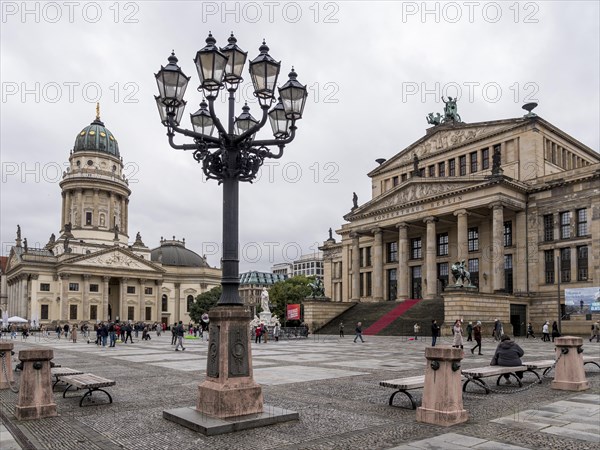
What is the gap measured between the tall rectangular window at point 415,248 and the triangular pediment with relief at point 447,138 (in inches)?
407

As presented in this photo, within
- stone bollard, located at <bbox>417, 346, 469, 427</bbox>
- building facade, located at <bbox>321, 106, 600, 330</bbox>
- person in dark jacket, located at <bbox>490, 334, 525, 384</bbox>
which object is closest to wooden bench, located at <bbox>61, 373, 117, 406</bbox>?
stone bollard, located at <bbox>417, 346, 469, 427</bbox>

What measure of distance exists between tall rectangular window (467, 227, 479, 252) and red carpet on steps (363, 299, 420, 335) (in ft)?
31.7

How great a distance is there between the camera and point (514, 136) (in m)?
58.4

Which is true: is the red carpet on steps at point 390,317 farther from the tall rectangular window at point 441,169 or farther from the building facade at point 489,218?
the tall rectangular window at point 441,169

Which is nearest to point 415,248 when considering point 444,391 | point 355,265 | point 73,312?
point 355,265

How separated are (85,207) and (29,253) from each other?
15379 mm

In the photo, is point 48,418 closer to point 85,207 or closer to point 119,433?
point 119,433

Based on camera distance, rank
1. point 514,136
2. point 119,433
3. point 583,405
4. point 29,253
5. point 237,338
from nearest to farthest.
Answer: point 119,433 < point 237,338 < point 583,405 < point 514,136 < point 29,253

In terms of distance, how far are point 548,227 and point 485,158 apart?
39.6ft

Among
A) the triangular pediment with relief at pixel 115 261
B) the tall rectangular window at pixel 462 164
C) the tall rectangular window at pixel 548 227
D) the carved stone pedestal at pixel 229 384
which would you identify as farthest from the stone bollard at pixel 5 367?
the triangular pediment with relief at pixel 115 261

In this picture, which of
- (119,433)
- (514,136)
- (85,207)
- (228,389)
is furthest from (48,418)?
(85,207)

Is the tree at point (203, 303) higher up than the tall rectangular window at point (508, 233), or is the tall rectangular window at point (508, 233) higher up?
the tall rectangular window at point (508, 233)

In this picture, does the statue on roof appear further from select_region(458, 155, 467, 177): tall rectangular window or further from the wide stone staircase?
the wide stone staircase

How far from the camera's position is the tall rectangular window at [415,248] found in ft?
214
